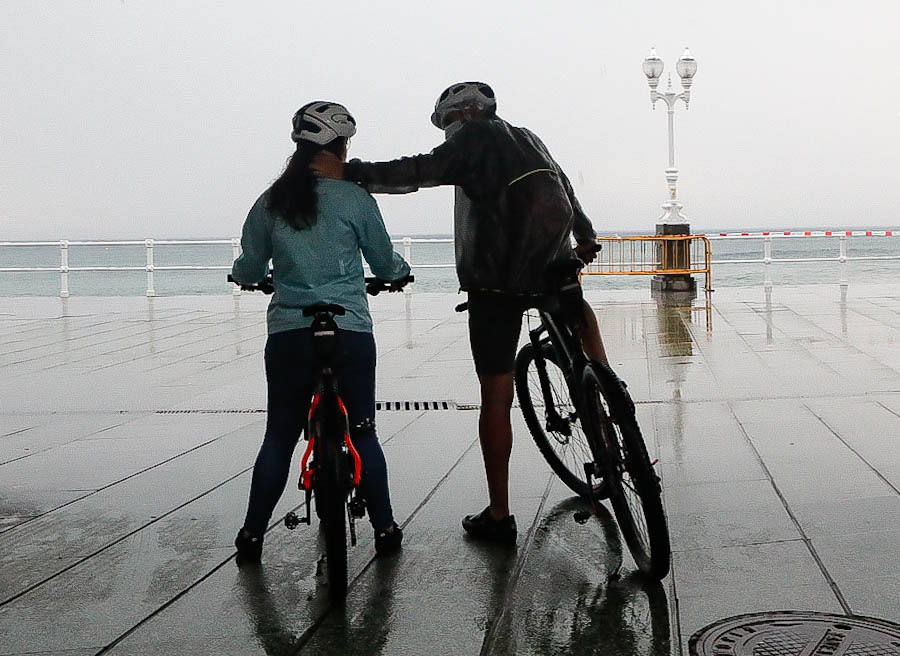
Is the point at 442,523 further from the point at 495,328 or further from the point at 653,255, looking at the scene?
the point at 653,255

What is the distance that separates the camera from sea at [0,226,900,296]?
137 feet

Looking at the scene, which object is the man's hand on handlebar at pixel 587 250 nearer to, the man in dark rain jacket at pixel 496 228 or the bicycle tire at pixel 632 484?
the man in dark rain jacket at pixel 496 228

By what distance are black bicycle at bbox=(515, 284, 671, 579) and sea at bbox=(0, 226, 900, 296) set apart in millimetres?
23585

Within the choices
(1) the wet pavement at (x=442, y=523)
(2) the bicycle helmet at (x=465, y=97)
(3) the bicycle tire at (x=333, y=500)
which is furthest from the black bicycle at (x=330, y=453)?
(2) the bicycle helmet at (x=465, y=97)

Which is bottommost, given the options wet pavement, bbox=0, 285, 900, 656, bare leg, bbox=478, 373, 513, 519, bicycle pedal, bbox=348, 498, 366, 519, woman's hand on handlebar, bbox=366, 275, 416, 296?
wet pavement, bbox=0, 285, 900, 656

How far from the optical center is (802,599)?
375 cm

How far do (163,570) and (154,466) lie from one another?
2040 mm

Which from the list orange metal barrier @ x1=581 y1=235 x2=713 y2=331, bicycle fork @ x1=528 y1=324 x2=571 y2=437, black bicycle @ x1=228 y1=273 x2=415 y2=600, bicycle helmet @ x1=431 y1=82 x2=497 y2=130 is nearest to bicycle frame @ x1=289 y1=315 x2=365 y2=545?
black bicycle @ x1=228 y1=273 x2=415 y2=600

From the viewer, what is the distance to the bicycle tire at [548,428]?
4.98m

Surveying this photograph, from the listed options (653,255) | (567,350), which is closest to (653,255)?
(653,255)

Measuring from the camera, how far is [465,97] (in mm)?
4535

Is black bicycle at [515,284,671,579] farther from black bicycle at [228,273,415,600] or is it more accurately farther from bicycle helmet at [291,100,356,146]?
bicycle helmet at [291,100,356,146]

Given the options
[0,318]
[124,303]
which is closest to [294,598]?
[0,318]

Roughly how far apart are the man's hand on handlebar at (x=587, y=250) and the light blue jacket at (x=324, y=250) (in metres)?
0.85
